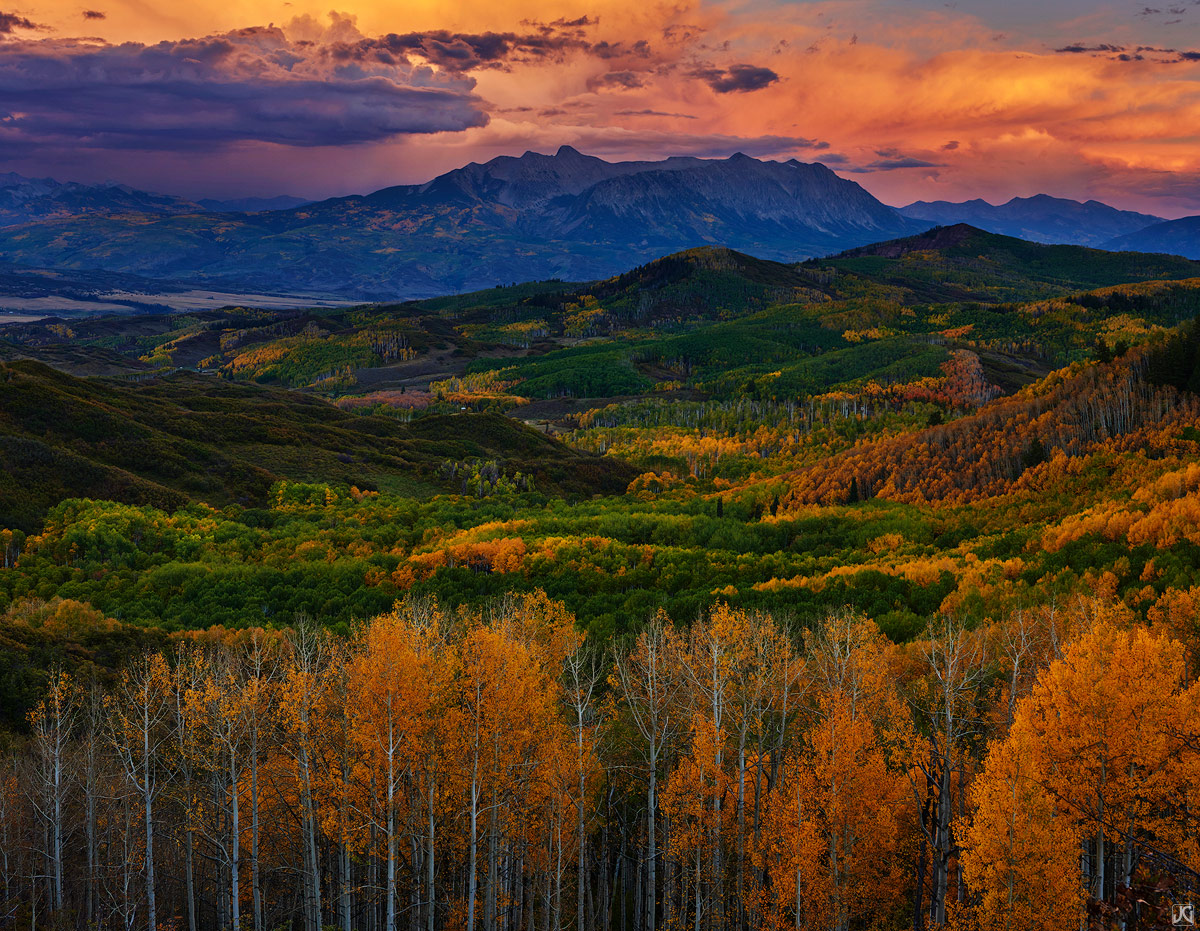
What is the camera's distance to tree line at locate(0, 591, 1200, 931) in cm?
3972

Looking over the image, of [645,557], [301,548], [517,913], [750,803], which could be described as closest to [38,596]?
[301,548]

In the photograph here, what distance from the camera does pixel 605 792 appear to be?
178 ft

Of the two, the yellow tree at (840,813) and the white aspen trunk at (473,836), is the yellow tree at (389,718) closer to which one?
the white aspen trunk at (473,836)

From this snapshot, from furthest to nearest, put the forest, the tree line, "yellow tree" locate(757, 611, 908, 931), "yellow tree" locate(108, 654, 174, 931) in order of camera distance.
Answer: "yellow tree" locate(757, 611, 908, 931)
the forest
the tree line
"yellow tree" locate(108, 654, 174, 931)

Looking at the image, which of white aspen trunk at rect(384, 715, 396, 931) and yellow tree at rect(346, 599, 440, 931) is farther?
yellow tree at rect(346, 599, 440, 931)

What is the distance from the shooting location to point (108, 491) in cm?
13988

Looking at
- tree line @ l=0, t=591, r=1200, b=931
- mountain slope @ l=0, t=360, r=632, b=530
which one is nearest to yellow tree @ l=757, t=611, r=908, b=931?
tree line @ l=0, t=591, r=1200, b=931

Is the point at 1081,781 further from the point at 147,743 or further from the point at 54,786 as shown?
the point at 54,786

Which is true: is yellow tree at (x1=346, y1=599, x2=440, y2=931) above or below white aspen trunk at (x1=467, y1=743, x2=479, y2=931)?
above

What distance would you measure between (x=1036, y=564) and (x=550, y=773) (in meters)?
65.1

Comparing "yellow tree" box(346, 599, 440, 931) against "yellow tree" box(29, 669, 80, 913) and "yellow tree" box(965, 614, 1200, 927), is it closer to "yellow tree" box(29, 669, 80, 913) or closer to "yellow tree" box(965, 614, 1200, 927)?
"yellow tree" box(29, 669, 80, 913)

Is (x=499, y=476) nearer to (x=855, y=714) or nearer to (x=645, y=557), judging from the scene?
(x=645, y=557)

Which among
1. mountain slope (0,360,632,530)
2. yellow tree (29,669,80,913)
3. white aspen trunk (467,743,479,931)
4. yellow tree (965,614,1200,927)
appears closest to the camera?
yellow tree (965,614,1200,927)

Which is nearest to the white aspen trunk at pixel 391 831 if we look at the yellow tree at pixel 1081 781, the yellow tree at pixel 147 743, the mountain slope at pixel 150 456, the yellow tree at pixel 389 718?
the yellow tree at pixel 389 718
